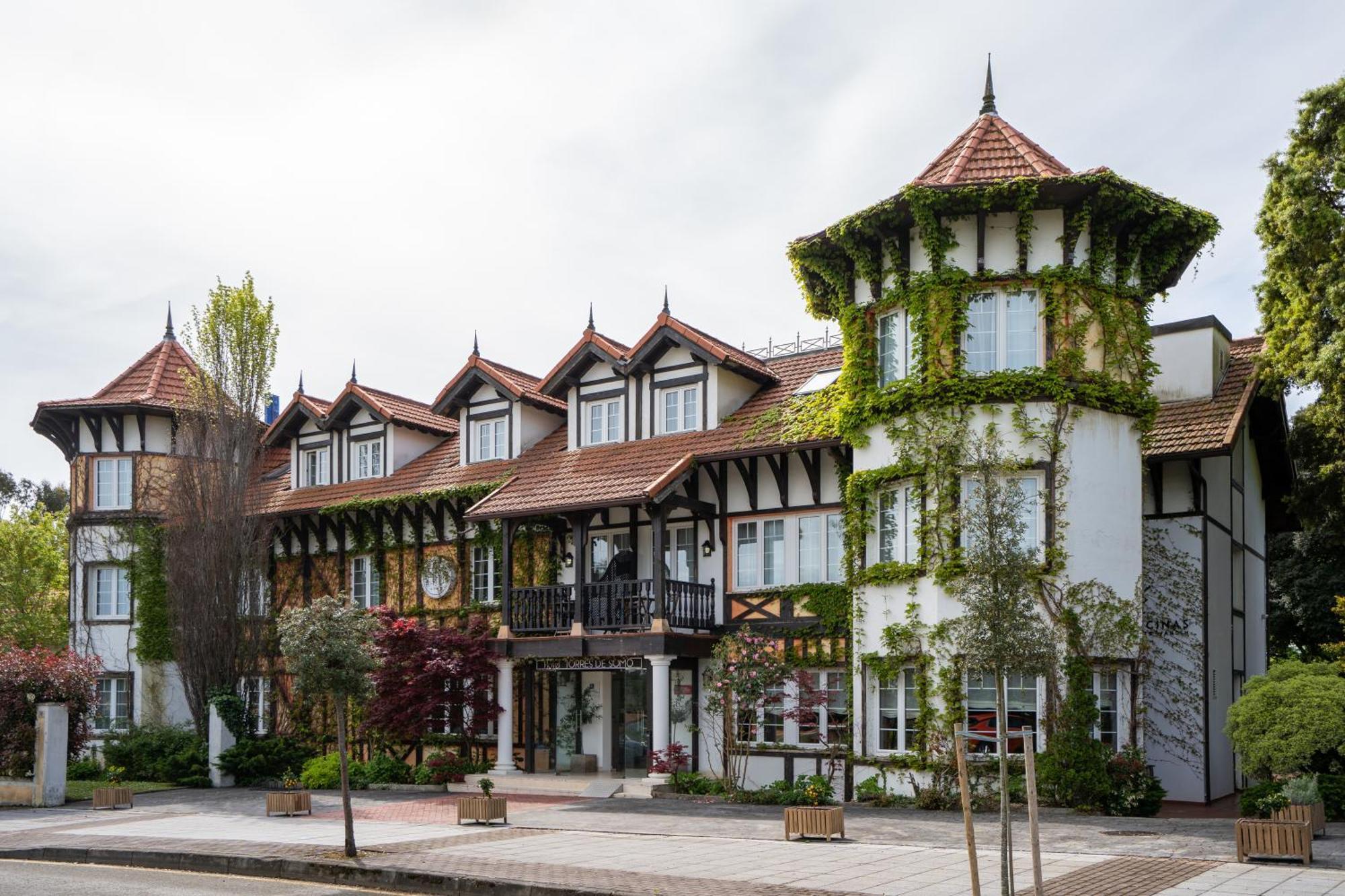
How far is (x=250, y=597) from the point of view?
32812mm

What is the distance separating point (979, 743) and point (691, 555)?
24.9 feet

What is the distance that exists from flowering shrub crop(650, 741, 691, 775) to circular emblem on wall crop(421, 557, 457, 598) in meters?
7.99

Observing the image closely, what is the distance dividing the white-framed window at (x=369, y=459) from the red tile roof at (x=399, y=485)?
248mm

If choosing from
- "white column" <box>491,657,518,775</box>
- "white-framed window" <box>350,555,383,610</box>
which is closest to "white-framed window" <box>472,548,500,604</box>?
"white column" <box>491,657,518,775</box>

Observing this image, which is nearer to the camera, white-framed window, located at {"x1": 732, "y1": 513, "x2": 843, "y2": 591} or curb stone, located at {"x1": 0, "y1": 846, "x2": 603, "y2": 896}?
curb stone, located at {"x1": 0, "y1": 846, "x2": 603, "y2": 896}

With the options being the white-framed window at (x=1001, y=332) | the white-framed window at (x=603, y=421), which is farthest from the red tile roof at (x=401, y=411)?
the white-framed window at (x=1001, y=332)

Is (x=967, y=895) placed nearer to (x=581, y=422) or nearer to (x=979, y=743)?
(x=979, y=743)

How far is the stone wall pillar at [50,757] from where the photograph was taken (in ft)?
86.1

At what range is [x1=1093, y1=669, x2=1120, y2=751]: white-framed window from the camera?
21.6 meters

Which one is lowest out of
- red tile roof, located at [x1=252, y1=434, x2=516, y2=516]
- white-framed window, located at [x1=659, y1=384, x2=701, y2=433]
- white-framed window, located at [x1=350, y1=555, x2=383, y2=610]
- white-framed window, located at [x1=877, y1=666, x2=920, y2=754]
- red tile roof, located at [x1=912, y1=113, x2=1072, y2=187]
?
white-framed window, located at [x1=877, y1=666, x2=920, y2=754]

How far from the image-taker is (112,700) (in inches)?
1367

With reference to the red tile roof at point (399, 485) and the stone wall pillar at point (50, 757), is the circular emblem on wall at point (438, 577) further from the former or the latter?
the stone wall pillar at point (50, 757)

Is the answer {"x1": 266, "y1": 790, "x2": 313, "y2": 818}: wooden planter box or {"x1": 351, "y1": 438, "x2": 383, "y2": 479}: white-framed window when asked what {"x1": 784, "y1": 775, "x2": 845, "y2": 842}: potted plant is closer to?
{"x1": 266, "y1": 790, "x2": 313, "y2": 818}: wooden planter box

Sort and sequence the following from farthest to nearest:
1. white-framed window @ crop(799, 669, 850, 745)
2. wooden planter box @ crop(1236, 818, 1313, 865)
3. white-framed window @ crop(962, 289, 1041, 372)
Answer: white-framed window @ crop(799, 669, 850, 745)
white-framed window @ crop(962, 289, 1041, 372)
wooden planter box @ crop(1236, 818, 1313, 865)
